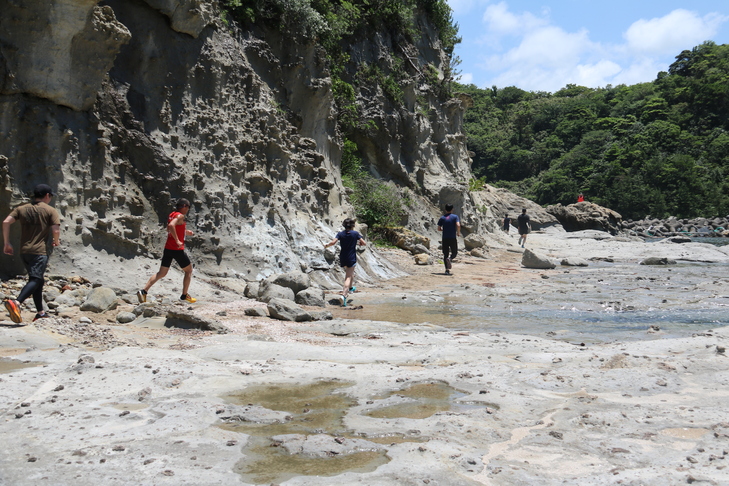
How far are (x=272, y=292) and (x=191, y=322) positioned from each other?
247 centimetres

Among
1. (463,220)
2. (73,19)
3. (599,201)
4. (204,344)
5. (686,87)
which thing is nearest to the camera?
(204,344)

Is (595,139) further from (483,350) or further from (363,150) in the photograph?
(483,350)

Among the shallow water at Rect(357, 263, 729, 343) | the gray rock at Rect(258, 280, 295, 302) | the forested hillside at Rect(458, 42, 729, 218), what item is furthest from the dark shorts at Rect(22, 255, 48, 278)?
the forested hillside at Rect(458, 42, 729, 218)

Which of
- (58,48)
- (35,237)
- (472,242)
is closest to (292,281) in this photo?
(35,237)

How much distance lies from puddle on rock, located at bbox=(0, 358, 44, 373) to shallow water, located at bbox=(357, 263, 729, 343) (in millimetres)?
4835

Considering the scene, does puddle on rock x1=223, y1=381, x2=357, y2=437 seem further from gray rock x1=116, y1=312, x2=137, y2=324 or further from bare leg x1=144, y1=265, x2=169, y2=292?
bare leg x1=144, y1=265, x2=169, y2=292

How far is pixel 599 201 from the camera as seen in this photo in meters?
59.7

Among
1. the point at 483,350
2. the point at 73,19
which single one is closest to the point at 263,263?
the point at 73,19

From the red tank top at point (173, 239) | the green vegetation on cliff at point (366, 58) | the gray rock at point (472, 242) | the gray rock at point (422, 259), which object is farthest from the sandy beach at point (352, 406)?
the gray rock at point (472, 242)

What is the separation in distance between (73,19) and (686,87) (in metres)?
72.7

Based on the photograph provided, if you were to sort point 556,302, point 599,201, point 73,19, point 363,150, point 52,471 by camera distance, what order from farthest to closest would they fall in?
1. point 599,201
2. point 363,150
3. point 556,302
4. point 73,19
5. point 52,471

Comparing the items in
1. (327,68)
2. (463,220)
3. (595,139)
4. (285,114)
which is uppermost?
(595,139)

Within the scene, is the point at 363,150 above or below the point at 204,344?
above

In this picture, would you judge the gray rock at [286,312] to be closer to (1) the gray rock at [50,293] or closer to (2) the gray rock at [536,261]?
(1) the gray rock at [50,293]
